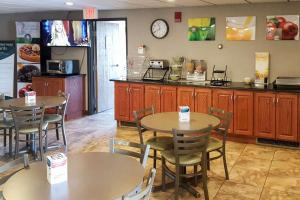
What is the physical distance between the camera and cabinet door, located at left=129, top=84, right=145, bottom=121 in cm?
657

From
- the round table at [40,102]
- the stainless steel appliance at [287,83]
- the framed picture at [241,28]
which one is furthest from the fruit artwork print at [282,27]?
the round table at [40,102]

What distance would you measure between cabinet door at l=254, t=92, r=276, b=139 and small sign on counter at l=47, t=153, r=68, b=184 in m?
3.89

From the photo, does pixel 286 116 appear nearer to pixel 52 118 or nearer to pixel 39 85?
pixel 52 118

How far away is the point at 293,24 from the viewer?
5727mm

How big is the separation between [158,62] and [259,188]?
3.39 m

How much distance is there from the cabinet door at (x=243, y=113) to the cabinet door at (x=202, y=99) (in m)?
0.45

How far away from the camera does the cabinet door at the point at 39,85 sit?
7555 millimetres

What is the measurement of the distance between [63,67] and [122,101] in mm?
1636

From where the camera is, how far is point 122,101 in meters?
6.81

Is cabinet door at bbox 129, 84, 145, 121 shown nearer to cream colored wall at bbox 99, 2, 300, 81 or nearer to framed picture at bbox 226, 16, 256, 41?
cream colored wall at bbox 99, 2, 300, 81

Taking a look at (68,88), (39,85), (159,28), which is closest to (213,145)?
Result: (159,28)

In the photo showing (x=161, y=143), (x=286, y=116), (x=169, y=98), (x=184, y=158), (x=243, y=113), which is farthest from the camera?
(x=169, y=98)

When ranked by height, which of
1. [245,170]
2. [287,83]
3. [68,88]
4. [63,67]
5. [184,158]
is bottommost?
[245,170]

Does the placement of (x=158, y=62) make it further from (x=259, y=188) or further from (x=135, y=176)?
(x=135, y=176)
